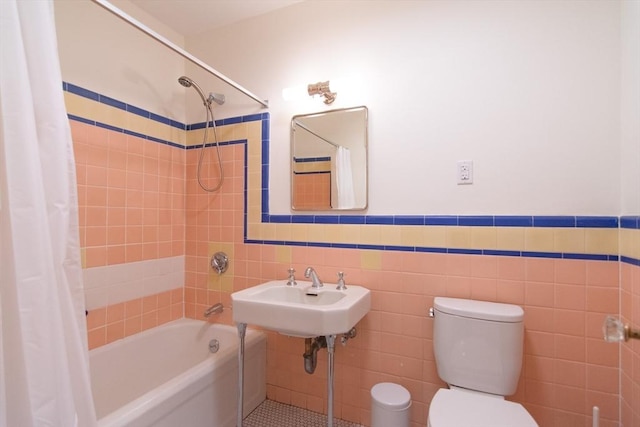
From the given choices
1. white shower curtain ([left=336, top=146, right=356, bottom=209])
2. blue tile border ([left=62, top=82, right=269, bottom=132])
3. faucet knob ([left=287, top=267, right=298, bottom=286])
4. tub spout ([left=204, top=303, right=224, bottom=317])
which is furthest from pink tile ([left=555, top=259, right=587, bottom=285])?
tub spout ([left=204, top=303, right=224, bottom=317])

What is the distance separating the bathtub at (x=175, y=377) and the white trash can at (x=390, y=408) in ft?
2.41

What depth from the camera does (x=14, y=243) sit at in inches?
28.0

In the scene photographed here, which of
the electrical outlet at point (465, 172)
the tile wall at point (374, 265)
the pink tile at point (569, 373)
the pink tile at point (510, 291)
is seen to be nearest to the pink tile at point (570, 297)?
the tile wall at point (374, 265)

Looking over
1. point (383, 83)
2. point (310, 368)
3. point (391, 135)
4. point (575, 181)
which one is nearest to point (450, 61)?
point (383, 83)

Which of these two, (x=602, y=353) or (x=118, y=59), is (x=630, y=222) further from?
(x=118, y=59)

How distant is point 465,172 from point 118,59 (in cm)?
200

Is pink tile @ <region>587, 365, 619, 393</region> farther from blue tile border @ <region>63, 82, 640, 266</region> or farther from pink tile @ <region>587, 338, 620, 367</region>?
blue tile border @ <region>63, 82, 640, 266</region>

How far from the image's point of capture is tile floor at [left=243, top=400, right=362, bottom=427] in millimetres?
1611

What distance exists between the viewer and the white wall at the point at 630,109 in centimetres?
109

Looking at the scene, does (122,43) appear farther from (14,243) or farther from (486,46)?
(486,46)

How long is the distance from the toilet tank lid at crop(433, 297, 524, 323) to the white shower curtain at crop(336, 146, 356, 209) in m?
0.65

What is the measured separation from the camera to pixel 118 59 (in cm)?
172

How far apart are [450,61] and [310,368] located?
5.50ft

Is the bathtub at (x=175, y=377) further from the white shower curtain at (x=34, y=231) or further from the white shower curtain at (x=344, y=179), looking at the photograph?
the white shower curtain at (x=344, y=179)
